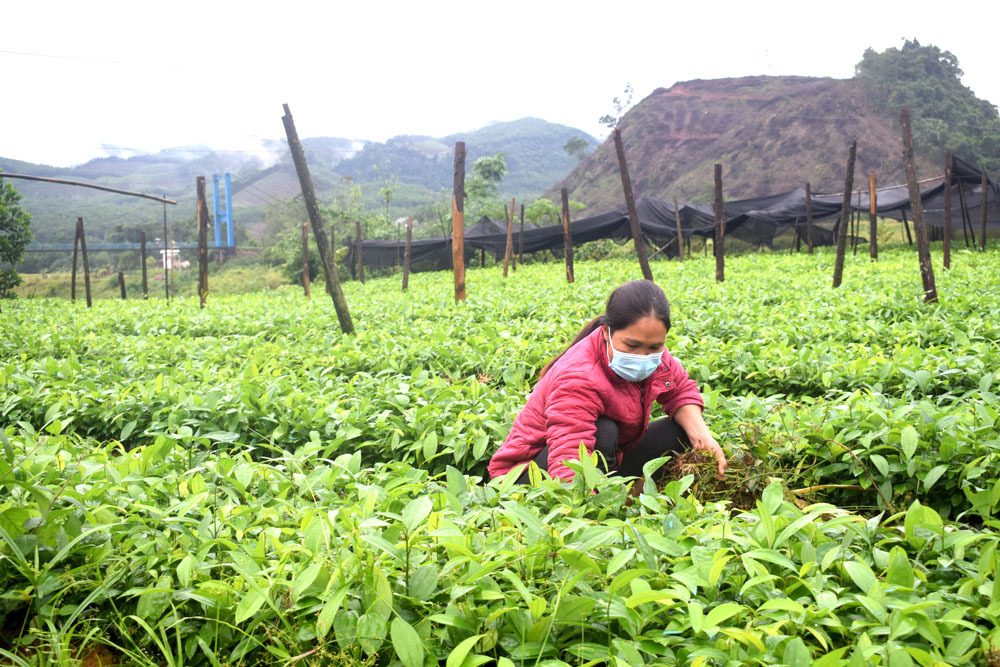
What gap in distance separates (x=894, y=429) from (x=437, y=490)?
67.9 inches

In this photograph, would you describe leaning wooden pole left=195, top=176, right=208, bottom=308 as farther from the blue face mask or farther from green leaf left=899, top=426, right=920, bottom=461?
green leaf left=899, top=426, right=920, bottom=461

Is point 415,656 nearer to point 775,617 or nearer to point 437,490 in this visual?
point 775,617

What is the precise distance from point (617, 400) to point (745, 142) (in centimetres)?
5494

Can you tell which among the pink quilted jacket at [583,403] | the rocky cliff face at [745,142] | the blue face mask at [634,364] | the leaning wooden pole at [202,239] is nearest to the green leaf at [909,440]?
the pink quilted jacket at [583,403]

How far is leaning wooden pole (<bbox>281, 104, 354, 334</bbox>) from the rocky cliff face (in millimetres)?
41911

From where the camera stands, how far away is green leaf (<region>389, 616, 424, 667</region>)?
4.09 ft

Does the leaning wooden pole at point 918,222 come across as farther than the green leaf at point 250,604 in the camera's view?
Yes

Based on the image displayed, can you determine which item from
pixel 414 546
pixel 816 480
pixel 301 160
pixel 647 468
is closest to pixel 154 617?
pixel 414 546

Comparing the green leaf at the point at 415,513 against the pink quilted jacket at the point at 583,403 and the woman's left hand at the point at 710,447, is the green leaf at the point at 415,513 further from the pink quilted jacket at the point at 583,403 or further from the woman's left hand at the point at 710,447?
the woman's left hand at the point at 710,447

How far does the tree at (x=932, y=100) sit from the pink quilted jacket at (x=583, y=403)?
137 feet

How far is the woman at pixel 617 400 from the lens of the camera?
8.02ft

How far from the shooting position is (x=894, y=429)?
2537mm

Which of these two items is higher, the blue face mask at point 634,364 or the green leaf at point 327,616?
the blue face mask at point 634,364

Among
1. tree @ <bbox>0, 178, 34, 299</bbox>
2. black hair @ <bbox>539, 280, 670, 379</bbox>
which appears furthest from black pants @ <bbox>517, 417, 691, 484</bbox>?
tree @ <bbox>0, 178, 34, 299</bbox>
